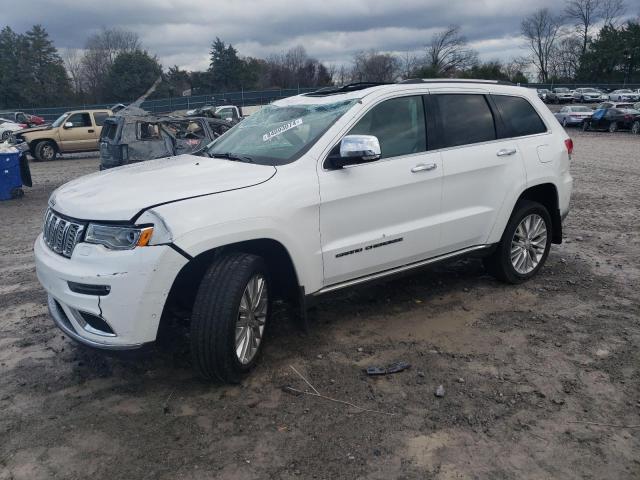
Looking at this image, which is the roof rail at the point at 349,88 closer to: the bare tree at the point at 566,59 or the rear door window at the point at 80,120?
the rear door window at the point at 80,120

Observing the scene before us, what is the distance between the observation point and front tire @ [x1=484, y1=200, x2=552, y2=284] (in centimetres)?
508

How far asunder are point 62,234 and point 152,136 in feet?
29.6

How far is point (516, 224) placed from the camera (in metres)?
5.05

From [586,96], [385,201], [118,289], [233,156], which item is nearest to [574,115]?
[586,96]

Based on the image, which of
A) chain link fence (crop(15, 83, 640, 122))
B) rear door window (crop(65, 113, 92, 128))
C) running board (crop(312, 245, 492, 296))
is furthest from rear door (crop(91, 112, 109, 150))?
chain link fence (crop(15, 83, 640, 122))

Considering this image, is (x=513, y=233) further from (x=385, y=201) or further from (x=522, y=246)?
(x=385, y=201)

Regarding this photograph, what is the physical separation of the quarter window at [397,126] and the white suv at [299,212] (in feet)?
0.04

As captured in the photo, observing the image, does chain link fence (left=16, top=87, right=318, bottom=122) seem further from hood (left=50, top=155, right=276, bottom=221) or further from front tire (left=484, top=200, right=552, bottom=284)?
hood (left=50, top=155, right=276, bottom=221)

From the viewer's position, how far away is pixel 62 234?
3.43 m

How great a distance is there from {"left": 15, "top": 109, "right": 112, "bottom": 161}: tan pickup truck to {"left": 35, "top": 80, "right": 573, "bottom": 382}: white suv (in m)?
16.7

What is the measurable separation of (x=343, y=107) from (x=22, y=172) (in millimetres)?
9705

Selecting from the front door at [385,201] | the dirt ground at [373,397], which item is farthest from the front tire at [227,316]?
the front door at [385,201]

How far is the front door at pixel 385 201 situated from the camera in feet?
12.6

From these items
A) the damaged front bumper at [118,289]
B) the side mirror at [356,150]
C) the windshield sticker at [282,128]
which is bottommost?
the damaged front bumper at [118,289]
